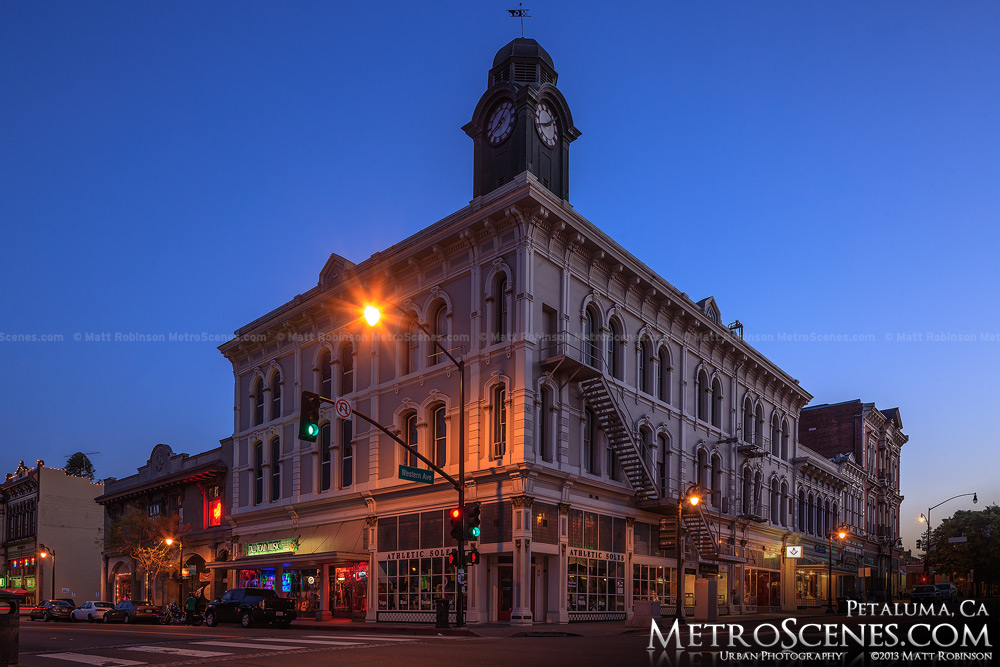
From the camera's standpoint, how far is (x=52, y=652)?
19000mm

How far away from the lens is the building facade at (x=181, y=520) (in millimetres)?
49500

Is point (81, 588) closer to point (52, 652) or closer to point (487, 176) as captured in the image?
point (487, 176)

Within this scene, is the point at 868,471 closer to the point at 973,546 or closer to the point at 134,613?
the point at 973,546

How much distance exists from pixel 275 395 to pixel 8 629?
35.2m

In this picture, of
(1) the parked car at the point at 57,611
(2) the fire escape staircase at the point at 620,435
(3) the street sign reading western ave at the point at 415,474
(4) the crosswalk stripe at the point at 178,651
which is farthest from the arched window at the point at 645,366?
(1) the parked car at the point at 57,611

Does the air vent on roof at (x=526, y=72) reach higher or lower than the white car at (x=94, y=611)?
higher

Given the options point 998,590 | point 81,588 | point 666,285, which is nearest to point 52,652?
point 666,285

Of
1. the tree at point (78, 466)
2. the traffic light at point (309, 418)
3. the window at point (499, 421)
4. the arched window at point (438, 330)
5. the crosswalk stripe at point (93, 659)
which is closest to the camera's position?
the crosswalk stripe at point (93, 659)

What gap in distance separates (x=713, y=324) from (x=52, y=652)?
1310 inches

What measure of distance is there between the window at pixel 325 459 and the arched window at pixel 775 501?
26.9 meters

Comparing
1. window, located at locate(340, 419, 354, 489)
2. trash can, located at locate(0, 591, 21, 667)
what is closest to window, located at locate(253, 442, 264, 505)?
window, located at locate(340, 419, 354, 489)

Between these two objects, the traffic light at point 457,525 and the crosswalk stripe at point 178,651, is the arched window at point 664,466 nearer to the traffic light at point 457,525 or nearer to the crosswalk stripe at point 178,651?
the traffic light at point 457,525

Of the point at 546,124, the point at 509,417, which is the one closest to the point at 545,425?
the point at 509,417

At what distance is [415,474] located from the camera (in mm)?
27234
